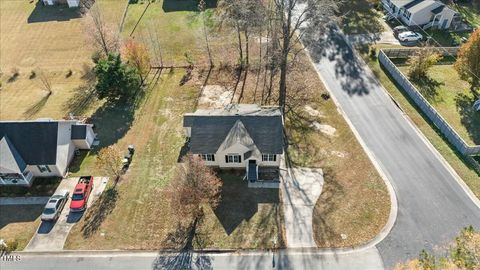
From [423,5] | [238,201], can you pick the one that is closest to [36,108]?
[238,201]

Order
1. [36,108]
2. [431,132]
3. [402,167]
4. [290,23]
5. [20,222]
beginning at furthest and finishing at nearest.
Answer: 1. [36,108]
2. [290,23]
3. [431,132]
4. [402,167]
5. [20,222]

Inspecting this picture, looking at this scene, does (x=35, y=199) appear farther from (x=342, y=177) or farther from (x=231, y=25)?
(x=231, y=25)

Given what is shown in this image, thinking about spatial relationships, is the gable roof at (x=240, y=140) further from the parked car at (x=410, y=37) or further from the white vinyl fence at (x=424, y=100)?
the parked car at (x=410, y=37)

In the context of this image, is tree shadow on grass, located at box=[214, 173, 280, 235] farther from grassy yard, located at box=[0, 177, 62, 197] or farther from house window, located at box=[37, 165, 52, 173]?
house window, located at box=[37, 165, 52, 173]

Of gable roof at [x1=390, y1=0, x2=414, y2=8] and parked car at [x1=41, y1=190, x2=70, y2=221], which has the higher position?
gable roof at [x1=390, y1=0, x2=414, y2=8]

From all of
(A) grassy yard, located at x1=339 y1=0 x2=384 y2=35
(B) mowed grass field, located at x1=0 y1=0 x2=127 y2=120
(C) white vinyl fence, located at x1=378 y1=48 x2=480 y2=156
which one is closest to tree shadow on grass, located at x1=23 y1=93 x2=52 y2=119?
(B) mowed grass field, located at x1=0 y1=0 x2=127 y2=120

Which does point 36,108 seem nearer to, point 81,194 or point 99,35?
point 99,35
